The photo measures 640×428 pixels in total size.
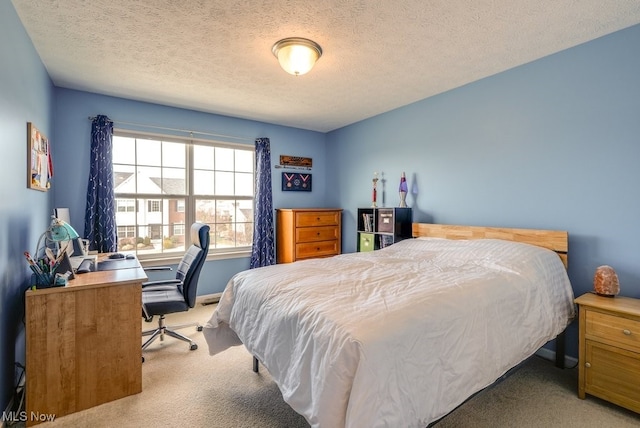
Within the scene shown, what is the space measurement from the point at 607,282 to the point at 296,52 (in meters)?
2.72

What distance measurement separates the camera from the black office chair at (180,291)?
8.27ft

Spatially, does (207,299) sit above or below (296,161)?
below

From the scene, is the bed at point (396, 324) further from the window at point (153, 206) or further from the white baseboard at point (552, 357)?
the window at point (153, 206)

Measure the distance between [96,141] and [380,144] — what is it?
3388mm

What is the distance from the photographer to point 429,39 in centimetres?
225

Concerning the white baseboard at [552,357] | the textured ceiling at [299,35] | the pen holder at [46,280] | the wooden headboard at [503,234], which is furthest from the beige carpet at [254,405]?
the textured ceiling at [299,35]

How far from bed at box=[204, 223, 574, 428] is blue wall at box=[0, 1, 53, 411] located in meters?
1.16

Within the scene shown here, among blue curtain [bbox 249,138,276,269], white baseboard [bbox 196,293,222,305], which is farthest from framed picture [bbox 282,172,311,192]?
white baseboard [bbox 196,293,222,305]

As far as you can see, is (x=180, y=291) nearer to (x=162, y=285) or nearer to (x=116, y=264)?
(x=162, y=285)

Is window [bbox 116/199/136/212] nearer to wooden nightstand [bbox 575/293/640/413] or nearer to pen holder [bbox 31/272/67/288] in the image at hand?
pen holder [bbox 31/272/67/288]

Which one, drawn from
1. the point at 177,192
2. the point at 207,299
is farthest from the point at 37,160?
the point at 207,299

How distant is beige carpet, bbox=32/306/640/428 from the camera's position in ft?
5.79

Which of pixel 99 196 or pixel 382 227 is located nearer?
pixel 99 196

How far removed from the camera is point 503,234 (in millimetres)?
2705
